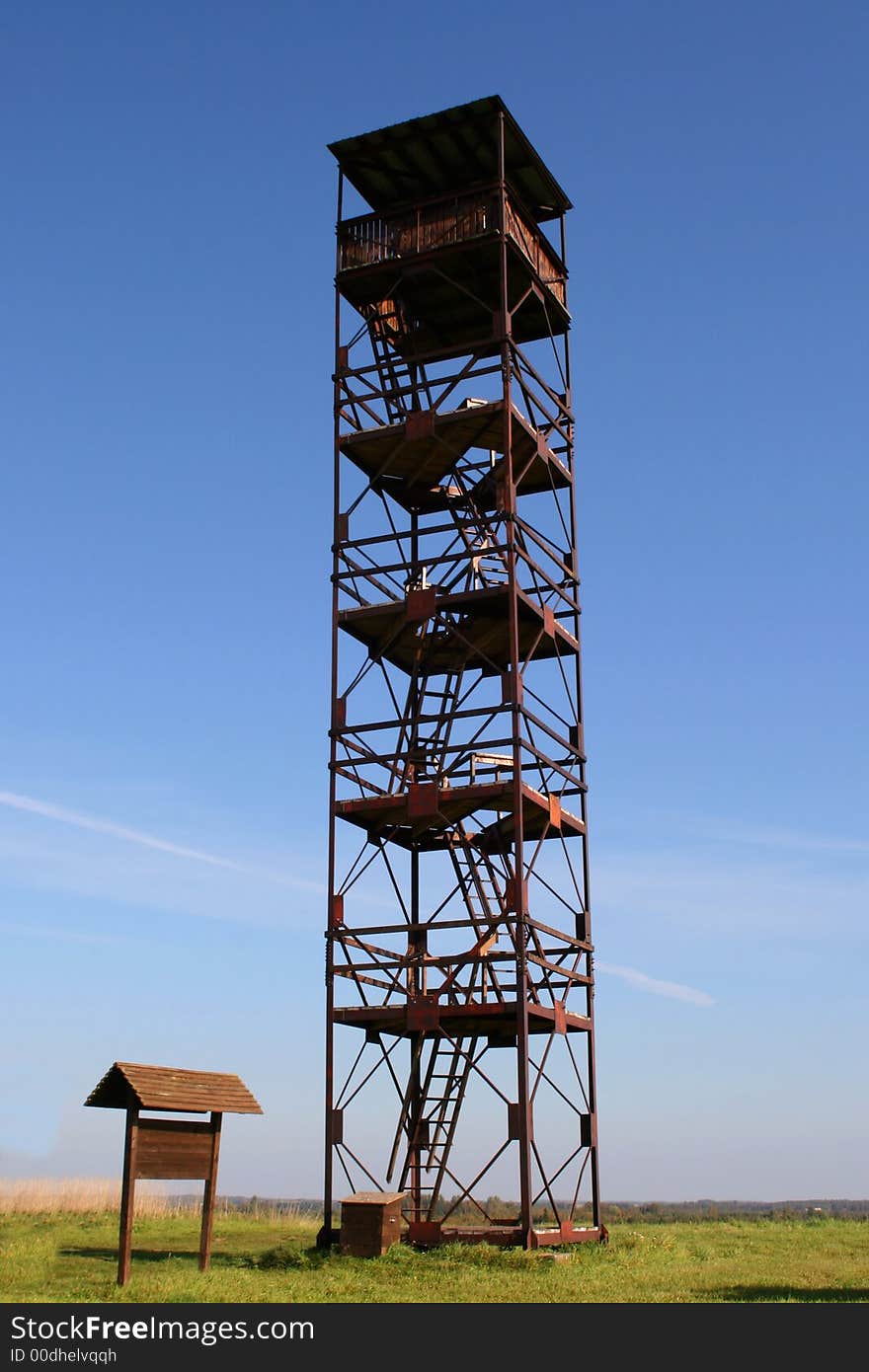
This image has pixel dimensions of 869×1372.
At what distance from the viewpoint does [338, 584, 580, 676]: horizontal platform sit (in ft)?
114

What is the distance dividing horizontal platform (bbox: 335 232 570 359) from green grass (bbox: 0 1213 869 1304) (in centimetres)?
2098

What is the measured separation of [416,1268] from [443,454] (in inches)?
765

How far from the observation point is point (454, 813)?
3459 cm

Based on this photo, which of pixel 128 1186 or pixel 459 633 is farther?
pixel 459 633

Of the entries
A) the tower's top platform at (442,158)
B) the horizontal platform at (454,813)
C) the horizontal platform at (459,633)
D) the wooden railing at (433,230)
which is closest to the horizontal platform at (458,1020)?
the horizontal platform at (454,813)

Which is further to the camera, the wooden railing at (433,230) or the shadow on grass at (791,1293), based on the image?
the wooden railing at (433,230)

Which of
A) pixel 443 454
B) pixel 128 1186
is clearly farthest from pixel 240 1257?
pixel 443 454

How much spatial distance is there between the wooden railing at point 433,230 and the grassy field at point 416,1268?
78.5 ft

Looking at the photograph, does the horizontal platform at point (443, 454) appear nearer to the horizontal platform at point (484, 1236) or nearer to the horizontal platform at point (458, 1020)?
the horizontal platform at point (458, 1020)

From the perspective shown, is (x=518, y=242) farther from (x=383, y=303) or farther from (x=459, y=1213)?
(x=459, y=1213)

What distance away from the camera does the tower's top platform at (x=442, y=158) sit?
37812mm

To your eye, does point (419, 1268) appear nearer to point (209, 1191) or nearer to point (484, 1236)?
point (484, 1236)
